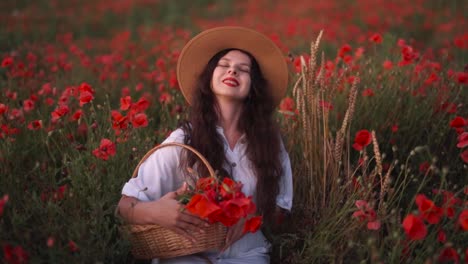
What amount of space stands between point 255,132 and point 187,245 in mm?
719

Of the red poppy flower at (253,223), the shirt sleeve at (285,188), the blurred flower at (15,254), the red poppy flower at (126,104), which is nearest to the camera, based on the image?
the blurred flower at (15,254)

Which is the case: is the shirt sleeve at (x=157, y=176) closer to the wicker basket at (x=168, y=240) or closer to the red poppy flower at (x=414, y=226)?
the wicker basket at (x=168, y=240)

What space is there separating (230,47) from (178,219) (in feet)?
3.17

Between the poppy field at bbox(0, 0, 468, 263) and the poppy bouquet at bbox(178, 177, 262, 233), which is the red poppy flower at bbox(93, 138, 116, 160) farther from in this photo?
the poppy bouquet at bbox(178, 177, 262, 233)

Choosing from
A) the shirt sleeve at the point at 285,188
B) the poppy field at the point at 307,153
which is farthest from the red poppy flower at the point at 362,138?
the shirt sleeve at the point at 285,188

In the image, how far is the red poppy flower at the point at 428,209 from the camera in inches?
65.7

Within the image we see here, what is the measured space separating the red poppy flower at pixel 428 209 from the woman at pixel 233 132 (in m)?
0.72

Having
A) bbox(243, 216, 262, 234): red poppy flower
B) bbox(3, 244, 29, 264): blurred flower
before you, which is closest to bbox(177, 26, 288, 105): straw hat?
bbox(243, 216, 262, 234): red poppy flower

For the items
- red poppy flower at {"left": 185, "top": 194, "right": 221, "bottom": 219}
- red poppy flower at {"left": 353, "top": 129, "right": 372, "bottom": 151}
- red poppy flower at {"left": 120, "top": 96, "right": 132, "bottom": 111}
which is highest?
red poppy flower at {"left": 120, "top": 96, "right": 132, "bottom": 111}

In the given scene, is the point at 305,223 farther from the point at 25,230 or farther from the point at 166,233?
the point at 25,230

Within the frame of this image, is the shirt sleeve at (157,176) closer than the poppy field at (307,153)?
No

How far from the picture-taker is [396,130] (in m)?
3.00

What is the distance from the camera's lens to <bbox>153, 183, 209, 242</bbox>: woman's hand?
1824mm

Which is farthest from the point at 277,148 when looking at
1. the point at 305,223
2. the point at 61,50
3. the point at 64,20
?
the point at 64,20
